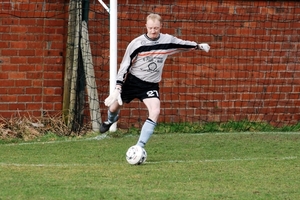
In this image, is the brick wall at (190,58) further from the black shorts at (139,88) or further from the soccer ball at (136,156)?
the soccer ball at (136,156)

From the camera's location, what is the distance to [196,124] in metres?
12.6

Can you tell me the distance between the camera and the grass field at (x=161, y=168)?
7.49m

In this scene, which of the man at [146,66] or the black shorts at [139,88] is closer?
the man at [146,66]

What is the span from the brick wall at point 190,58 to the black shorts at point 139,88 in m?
2.24

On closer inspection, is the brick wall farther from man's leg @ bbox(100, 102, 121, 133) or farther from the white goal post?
man's leg @ bbox(100, 102, 121, 133)

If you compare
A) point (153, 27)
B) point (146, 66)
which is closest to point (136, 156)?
point (146, 66)

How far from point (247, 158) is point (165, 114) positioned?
3.06m

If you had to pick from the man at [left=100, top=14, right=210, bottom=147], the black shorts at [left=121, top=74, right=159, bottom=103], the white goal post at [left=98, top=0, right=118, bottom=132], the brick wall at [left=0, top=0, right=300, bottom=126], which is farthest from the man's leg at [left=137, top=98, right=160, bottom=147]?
the brick wall at [left=0, top=0, right=300, bottom=126]

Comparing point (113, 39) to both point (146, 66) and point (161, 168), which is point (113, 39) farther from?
point (161, 168)

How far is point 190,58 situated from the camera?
12.6 metres

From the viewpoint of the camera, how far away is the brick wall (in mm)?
11844

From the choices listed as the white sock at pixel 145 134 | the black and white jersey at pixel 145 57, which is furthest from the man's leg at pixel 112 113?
the white sock at pixel 145 134

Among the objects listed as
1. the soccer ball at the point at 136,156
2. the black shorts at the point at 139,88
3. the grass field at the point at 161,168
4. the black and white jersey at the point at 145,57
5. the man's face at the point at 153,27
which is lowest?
the grass field at the point at 161,168

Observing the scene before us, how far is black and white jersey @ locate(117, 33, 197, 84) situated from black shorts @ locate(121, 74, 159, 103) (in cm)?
6
